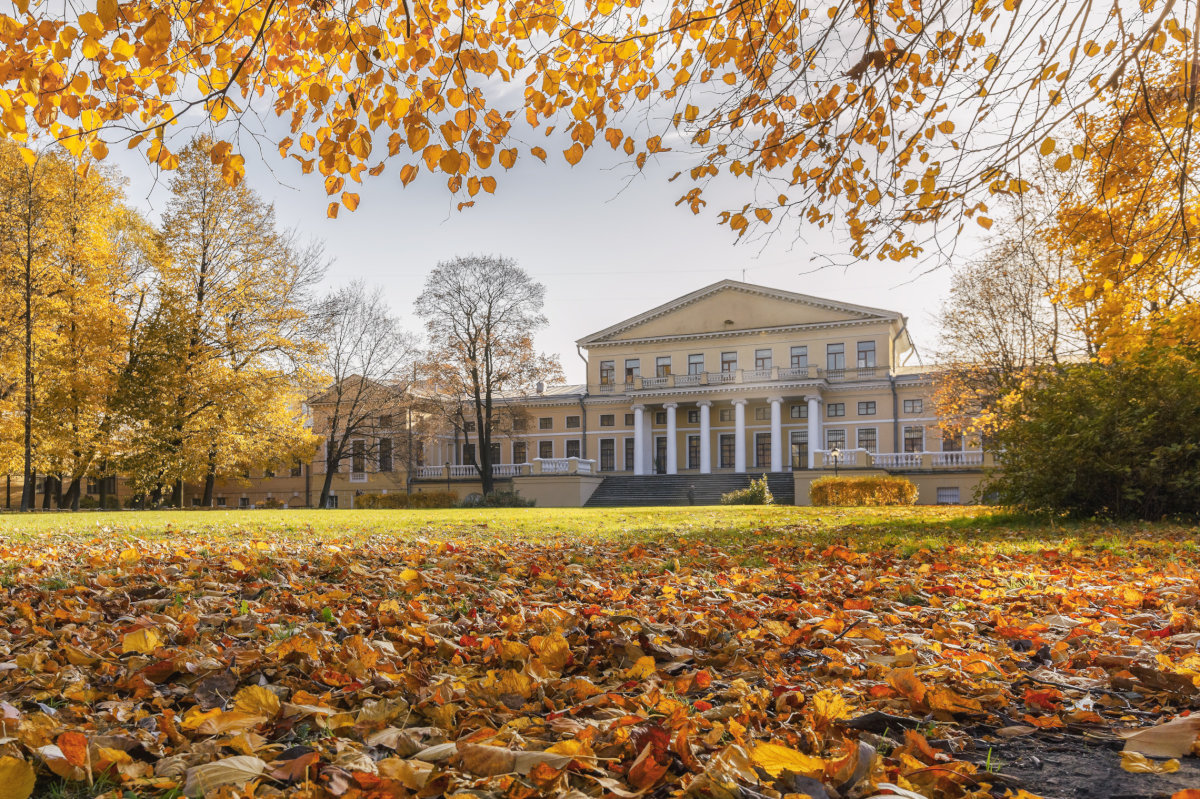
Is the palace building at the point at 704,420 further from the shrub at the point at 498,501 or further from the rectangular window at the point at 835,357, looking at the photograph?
the shrub at the point at 498,501

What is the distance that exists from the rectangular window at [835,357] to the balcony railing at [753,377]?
0.85 m

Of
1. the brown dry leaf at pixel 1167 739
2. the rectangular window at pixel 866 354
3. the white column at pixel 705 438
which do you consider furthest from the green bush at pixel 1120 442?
the rectangular window at pixel 866 354

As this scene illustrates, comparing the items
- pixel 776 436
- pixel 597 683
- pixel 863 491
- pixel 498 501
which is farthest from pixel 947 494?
pixel 597 683

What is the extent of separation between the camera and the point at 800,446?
4259cm

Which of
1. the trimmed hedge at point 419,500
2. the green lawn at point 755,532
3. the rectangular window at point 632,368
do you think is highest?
the rectangular window at point 632,368

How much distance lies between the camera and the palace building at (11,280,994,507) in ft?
119

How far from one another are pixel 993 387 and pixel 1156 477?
15.9 meters

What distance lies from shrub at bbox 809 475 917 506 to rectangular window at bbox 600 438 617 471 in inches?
838

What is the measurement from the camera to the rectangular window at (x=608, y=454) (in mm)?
47719

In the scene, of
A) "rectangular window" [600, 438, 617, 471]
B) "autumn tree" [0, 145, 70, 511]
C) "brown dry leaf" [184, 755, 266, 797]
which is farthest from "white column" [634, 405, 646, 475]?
"brown dry leaf" [184, 755, 266, 797]

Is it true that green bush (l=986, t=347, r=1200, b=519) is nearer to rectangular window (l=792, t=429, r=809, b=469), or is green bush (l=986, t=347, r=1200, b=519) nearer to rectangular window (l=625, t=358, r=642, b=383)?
rectangular window (l=792, t=429, r=809, b=469)

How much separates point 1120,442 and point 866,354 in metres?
32.8

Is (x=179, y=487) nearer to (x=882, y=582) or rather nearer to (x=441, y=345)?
(x=441, y=345)

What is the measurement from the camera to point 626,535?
369 inches
